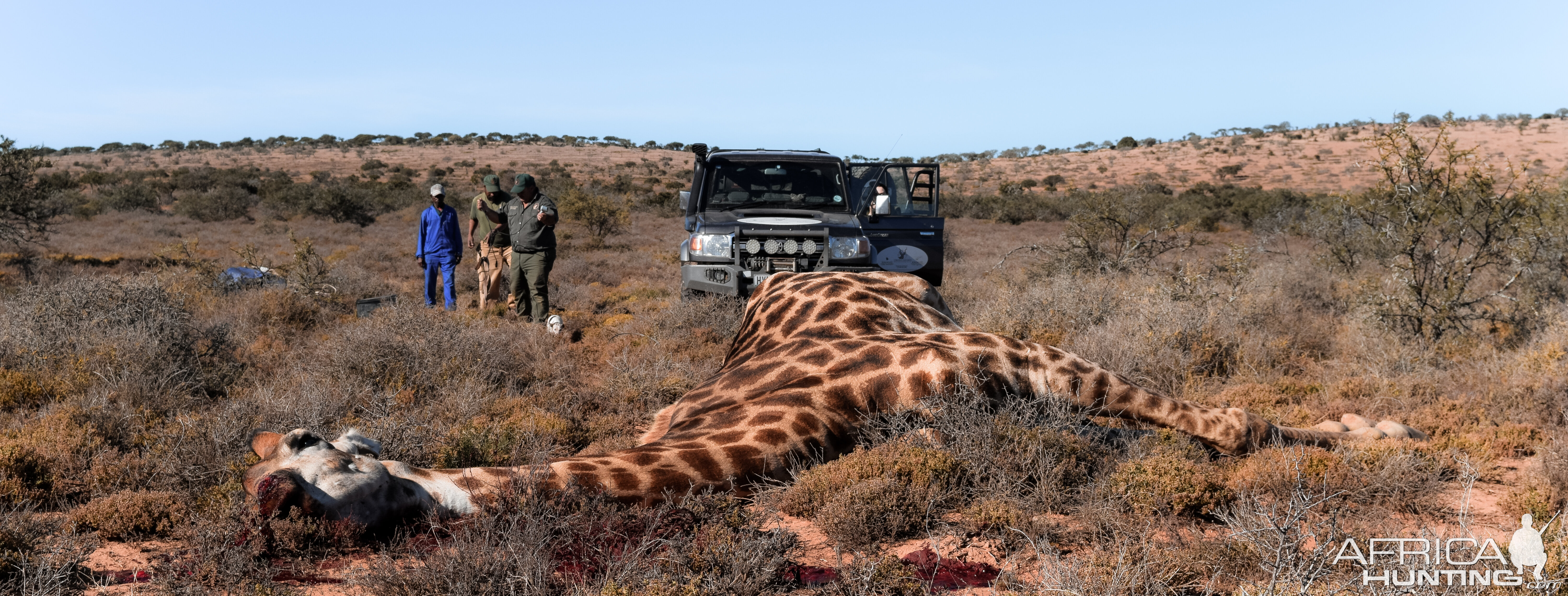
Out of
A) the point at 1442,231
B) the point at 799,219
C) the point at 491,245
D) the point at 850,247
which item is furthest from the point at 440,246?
the point at 1442,231

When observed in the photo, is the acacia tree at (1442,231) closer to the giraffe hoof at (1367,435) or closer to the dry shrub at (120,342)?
the giraffe hoof at (1367,435)

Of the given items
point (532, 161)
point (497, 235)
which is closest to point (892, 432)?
point (497, 235)

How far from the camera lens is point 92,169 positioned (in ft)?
164

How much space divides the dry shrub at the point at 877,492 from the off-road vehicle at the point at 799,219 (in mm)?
4169

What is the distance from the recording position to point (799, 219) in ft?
27.4

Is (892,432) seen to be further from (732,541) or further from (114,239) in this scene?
(114,239)

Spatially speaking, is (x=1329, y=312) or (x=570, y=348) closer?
(x=570, y=348)

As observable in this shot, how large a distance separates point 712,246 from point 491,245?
2.99 m

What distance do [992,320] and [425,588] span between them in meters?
6.09

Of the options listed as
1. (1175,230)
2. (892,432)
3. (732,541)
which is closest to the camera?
(732,541)

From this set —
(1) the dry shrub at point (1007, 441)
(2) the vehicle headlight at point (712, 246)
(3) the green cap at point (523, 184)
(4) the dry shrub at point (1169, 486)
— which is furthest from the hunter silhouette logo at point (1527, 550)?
(3) the green cap at point (523, 184)

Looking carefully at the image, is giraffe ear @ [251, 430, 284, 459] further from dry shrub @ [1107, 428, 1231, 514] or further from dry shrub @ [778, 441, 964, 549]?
dry shrub @ [1107, 428, 1231, 514]

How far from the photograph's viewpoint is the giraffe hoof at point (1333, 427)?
4.48m

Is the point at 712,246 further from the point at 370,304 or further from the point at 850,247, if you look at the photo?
the point at 370,304
